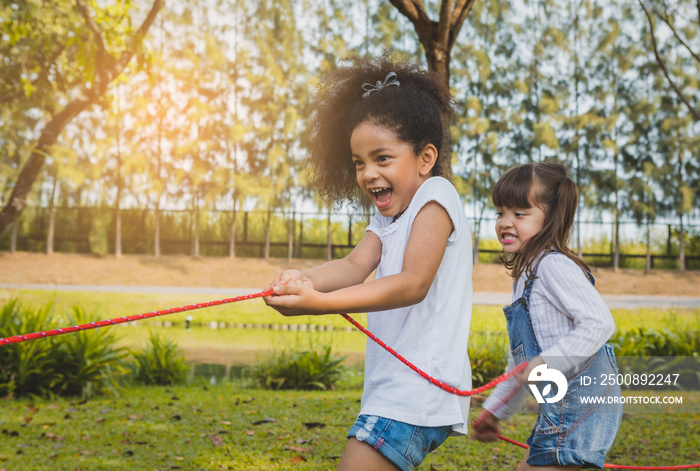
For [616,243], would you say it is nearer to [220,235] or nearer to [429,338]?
[220,235]

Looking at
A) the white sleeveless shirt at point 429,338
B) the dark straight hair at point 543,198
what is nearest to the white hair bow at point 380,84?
the white sleeveless shirt at point 429,338

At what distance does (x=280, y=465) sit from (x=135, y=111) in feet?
55.2

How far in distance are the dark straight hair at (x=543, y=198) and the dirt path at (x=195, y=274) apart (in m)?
16.5

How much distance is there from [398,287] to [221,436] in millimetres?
3582

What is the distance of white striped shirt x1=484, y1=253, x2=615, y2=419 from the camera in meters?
1.83

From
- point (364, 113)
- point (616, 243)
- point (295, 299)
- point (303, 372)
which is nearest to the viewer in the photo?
point (295, 299)

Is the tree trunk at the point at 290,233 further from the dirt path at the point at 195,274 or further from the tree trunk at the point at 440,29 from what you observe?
the tree trunk at the point at 440,29

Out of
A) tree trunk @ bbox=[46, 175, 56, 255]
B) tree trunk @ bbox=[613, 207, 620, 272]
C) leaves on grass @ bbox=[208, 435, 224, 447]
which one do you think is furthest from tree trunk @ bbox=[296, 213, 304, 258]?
leaves on grass @ bbox=[208, 435, 224, 447]

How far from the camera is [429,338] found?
1.67 meters

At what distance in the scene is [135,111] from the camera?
1872 cm

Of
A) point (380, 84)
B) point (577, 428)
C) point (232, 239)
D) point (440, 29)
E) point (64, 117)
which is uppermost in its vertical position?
point (440, 29)

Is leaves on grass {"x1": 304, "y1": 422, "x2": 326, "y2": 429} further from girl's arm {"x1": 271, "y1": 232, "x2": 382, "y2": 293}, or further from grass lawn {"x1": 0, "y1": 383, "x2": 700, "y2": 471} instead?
girl's arm {"x1": 271, "y1": 232, "x2": 382, "y2": 293}

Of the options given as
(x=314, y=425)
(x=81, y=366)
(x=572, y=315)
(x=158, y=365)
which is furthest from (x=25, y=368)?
(x=572, y=315)

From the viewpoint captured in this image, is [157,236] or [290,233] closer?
[157,236]
